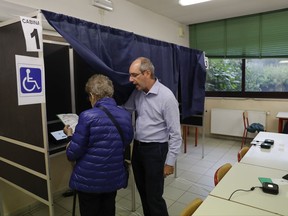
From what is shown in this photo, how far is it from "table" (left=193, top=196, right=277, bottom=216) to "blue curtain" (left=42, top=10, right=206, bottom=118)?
1.16 m

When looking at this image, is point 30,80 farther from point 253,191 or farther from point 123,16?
point 123,16

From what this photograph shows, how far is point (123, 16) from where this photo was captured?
3412 mm

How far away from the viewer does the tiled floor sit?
2420 mm

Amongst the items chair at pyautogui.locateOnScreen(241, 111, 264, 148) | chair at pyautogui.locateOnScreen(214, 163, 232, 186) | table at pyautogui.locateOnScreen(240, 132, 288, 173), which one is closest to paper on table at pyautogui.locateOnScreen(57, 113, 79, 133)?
chair at pyautogui.locateOnScreen(214, 163, 232, 186)

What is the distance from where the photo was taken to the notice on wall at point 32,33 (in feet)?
4.74

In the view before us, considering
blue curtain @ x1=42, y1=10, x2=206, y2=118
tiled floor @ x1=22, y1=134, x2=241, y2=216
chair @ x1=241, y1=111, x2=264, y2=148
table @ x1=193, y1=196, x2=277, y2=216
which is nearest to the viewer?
table @ x1=193, y1=196, x2=277, y2=216

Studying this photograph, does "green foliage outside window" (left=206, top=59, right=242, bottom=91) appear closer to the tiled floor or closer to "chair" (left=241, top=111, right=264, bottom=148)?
"chair" (left=241, top=111, right=264, bottom=148)

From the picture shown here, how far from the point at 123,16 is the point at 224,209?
2.97 metres

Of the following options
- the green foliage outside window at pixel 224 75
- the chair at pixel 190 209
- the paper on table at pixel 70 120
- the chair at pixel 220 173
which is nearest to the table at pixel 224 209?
the chair at pixel 190 209

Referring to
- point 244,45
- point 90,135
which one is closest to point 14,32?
point 90,135

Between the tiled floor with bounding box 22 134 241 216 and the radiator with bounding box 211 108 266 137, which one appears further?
the radiator with bounding box 211 108 266 137

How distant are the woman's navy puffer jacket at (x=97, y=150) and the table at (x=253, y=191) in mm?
635

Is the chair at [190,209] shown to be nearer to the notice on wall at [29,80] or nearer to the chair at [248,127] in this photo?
the notice on wall at [29,80]

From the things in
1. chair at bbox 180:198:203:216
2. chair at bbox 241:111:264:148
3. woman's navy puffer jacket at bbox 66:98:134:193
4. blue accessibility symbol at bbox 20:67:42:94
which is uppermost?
blue accessibility symbol at bbox 20:67:42:94
